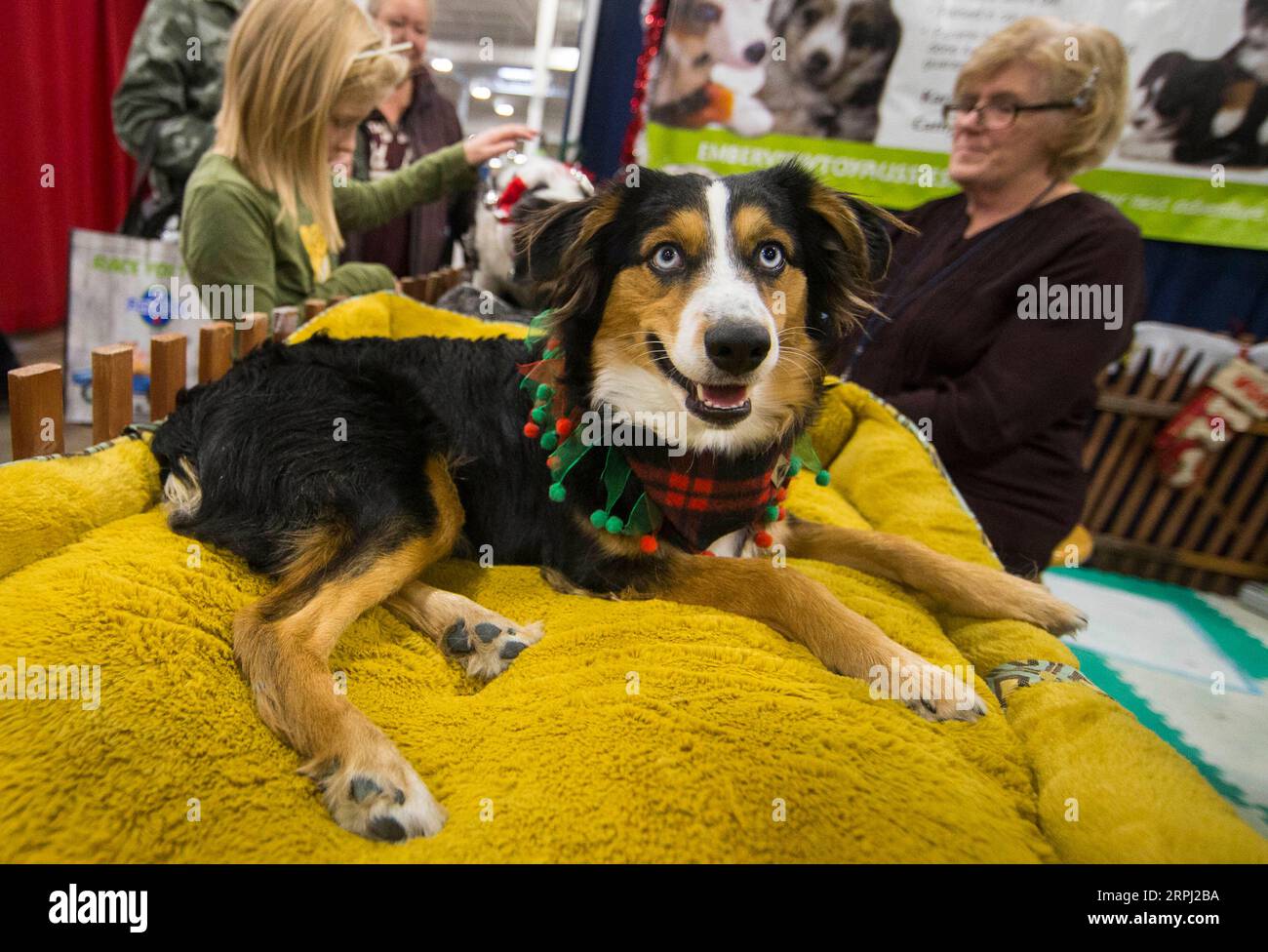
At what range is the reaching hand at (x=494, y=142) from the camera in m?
2.66

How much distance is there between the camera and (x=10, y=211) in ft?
11.2

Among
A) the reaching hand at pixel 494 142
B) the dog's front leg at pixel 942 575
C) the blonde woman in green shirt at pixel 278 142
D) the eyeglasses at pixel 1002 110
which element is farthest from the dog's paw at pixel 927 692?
the reaching hand at pixel 494 142

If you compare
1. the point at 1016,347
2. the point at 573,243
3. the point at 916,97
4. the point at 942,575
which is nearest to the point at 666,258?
the point at 573,243

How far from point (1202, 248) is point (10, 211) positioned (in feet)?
19.5

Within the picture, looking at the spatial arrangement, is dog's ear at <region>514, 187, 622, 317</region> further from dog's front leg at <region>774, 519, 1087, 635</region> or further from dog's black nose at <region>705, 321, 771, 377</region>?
dog's front leg at <region>774, 519, 1087, 635</region>

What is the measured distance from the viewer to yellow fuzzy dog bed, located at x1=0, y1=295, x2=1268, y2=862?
2.79ft

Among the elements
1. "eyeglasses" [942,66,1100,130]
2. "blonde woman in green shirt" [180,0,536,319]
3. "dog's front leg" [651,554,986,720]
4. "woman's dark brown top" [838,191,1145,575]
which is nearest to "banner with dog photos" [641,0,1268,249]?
"eyeglasses" [942,66,1100,130]

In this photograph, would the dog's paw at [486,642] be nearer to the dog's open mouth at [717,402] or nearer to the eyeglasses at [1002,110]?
the dog's open mouth at [717,402]

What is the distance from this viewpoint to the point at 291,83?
2168mm

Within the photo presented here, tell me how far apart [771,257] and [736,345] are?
34 centimetres

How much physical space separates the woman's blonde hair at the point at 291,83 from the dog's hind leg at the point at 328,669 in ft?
4.86

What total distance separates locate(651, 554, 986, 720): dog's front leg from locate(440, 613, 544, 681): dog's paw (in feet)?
1.01
